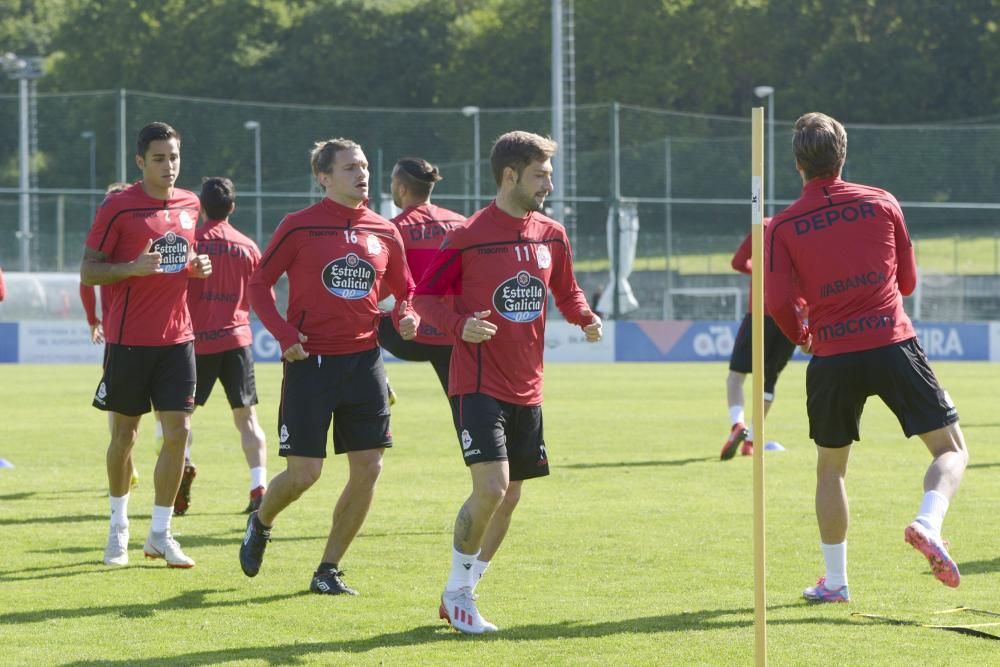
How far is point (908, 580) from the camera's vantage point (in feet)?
25.2

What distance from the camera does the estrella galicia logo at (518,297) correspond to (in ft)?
22.1

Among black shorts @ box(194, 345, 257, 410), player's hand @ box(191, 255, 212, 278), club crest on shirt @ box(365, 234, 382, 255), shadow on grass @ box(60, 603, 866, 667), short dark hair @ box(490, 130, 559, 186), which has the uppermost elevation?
short dark hair @ box(490, 130, 559, 186)

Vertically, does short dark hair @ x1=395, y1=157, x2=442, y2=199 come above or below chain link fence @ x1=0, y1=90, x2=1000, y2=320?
below

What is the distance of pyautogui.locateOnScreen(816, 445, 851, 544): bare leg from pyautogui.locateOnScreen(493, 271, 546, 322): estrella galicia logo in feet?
4.85

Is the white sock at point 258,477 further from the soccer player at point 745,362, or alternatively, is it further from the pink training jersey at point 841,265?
the pink training jersey at point 841,265

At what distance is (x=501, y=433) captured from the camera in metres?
6.67

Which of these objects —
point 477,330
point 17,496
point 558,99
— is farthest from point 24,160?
point 477,330

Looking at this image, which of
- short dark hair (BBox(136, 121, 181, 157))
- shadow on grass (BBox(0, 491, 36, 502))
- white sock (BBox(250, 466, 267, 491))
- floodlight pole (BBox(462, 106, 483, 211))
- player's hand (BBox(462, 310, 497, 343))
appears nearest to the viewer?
player's hand (BBox(462, 310, 497, 343))

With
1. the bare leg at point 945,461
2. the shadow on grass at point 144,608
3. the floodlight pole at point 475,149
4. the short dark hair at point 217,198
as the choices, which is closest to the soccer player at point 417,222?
the short dark hair at point 217,198

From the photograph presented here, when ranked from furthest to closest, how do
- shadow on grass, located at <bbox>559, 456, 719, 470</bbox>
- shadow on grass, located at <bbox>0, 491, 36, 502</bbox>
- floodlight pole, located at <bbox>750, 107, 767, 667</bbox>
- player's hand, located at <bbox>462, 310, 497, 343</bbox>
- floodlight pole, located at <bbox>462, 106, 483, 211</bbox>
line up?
floodlight pole, located at <bbox>462, 106, 483, 211</bbox>, shadow on grass, located at <bbox>559, 456, 719, 470</bbox>, shadow on grass, located at <bbox>0, 491, 36, 502</bbox>, player's hand, located at <bbox>462, 310, 497, 343</bbox>, floodlight pole, located at <bbox>750, 107, 767, 667</bbox>

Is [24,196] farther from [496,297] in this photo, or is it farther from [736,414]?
[496,297]

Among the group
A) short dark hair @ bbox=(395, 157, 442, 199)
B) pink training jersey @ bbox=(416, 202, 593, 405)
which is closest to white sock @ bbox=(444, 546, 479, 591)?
pink training jersey @ bbox=(416, 202, 593, 405)

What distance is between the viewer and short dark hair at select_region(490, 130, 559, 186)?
666cm

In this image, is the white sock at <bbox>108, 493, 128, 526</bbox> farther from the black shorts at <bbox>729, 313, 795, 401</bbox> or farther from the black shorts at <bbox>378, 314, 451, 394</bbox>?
the black shorts at <bbox>729, 313, 795, 401</bbox>
